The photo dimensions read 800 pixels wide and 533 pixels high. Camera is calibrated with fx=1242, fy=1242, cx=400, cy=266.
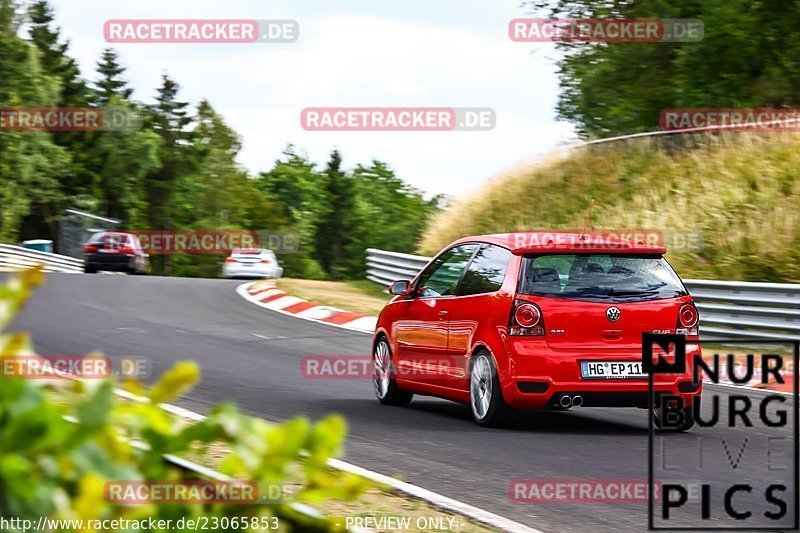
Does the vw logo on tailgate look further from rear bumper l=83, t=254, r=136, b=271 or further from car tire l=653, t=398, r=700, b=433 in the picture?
rear bumper l=83, t=254, r=136, b=271

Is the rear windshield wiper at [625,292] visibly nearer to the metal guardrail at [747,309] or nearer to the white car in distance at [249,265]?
the metal guardrail at [747,309]

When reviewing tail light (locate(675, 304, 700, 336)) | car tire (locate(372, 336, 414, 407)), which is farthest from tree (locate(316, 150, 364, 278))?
tail light (locate(675, 304, 700, 336))

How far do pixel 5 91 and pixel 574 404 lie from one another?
48810 millimetres

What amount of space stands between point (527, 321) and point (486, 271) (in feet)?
2.74

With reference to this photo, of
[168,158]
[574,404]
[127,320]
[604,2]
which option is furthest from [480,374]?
[168,158]

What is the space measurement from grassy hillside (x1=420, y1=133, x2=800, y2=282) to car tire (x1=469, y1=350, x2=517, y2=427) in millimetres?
11087

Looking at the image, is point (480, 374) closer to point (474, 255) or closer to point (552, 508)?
point (474, 255)

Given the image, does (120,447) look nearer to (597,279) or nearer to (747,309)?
(597,279)

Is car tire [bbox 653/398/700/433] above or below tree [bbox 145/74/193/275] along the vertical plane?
below

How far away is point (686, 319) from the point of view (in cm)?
946

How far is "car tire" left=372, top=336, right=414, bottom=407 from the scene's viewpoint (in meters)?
11.2

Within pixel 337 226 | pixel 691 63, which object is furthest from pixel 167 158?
pixel 691 63

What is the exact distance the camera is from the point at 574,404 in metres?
9.17

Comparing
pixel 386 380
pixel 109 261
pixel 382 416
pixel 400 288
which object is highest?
pixel 400 288
